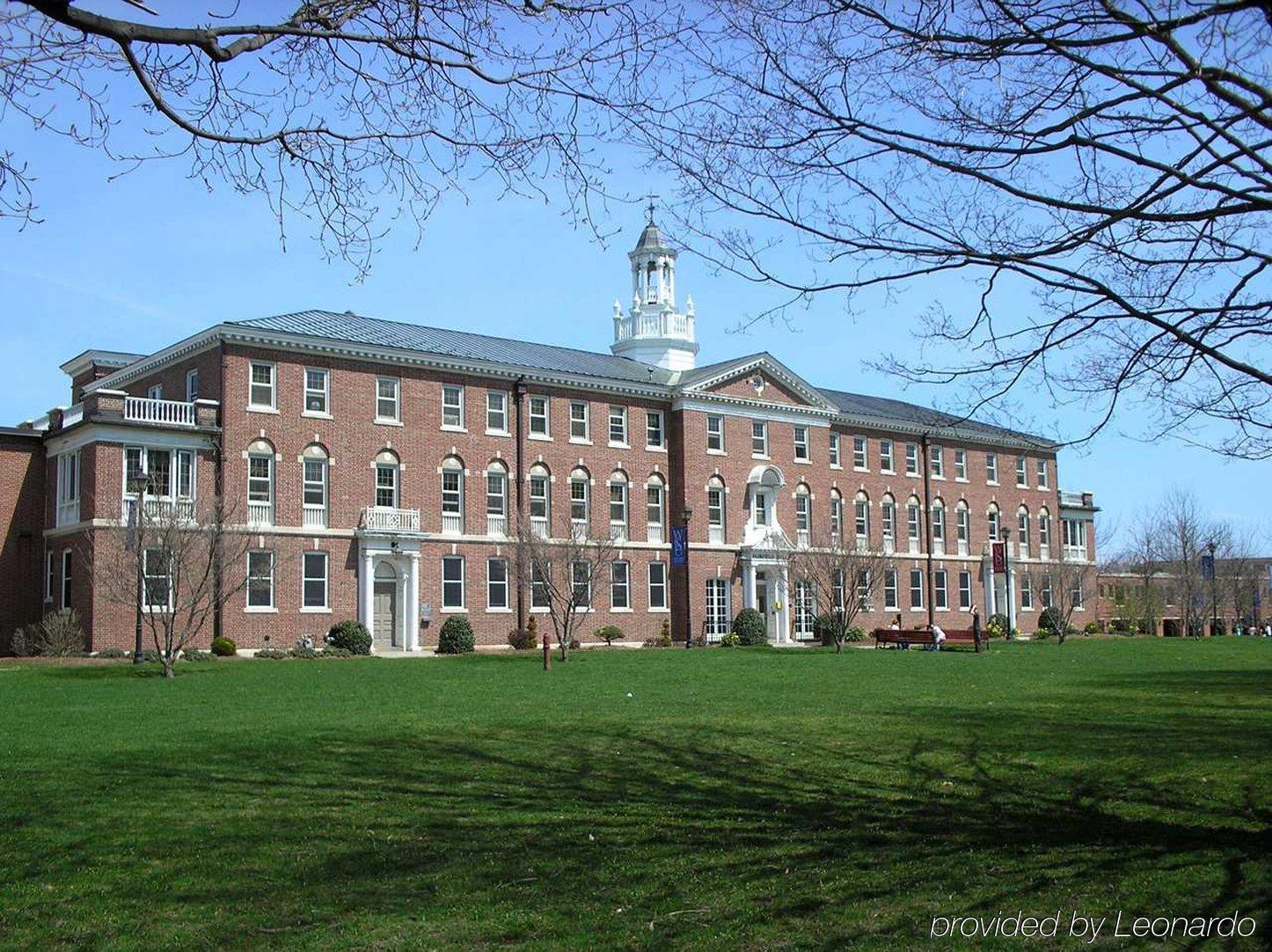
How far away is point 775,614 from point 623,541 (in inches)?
338

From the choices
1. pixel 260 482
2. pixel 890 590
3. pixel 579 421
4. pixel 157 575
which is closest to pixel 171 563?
pixel 157 575

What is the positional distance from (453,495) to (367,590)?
5302mm

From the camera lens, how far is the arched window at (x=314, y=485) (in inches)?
1665

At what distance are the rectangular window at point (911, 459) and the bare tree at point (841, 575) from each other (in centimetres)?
1423

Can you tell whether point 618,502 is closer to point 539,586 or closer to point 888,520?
point 539,586

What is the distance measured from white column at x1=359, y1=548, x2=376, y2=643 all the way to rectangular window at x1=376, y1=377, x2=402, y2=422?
5004 mm

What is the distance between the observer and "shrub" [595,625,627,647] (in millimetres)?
48091

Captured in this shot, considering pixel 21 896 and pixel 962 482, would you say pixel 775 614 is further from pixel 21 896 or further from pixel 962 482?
pixel 21 896

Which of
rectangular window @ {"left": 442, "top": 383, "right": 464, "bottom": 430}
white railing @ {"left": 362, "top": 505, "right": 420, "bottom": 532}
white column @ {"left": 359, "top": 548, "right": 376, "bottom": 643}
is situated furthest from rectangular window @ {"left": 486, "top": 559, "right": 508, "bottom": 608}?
rectangular window @ {"left": 442, "top": 383, "right": 464, "bottom": 430}

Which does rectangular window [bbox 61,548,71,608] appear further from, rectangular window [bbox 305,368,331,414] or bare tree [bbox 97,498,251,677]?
rectangular window [bbox 305,368,331,414]

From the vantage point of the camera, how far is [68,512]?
4028 centimetres

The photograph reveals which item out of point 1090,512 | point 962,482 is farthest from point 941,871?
point 1090,512

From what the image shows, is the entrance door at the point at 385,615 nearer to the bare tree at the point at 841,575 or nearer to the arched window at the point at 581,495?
the arched window at the point at 581,495

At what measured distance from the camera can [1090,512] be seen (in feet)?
246
